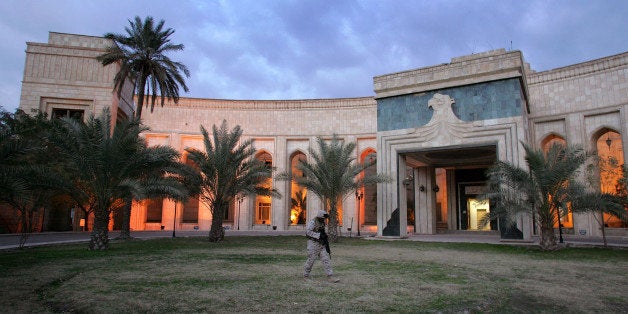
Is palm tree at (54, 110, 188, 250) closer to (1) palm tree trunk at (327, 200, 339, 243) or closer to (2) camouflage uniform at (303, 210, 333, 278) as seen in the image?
(2) camouflage uniform at (303, 210, 333, 278)

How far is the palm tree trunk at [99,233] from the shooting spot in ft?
50.3

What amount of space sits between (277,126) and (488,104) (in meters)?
19.1

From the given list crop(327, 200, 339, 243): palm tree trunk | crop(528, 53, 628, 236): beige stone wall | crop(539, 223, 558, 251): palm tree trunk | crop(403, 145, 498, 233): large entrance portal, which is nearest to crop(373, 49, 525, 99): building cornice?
crop(403, 145, 498, 233): large entrance portal

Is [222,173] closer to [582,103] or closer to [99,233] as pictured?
[99,233]

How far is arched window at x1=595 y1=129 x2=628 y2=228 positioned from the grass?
27.7 feet

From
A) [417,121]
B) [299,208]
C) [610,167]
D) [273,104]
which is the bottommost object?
[299,208]

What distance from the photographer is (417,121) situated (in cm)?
2297

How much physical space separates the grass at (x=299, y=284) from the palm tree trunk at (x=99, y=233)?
158cm

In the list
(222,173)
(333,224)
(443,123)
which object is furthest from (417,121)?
(222,173)

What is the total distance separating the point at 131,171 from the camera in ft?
52.5

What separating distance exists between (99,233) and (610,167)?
22938 mm

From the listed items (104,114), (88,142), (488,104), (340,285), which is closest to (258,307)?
(340,285)

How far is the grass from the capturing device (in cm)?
665

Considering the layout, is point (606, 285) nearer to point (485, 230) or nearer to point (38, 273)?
point (38, 273)
